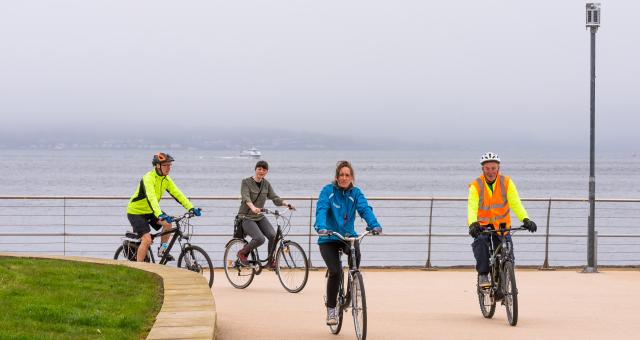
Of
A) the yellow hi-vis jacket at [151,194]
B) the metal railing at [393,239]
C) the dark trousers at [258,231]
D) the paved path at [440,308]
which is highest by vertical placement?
the yellow hi-vis jacket at [151,194]

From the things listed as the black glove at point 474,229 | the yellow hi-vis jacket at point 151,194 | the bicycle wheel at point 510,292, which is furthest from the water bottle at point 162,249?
the bicycle wheel at point 510,292

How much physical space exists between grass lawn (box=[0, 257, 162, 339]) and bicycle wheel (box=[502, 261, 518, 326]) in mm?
3182

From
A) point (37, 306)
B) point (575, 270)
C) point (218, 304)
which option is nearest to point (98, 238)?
point (575, 270)

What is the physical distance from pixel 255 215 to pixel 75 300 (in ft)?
15.4

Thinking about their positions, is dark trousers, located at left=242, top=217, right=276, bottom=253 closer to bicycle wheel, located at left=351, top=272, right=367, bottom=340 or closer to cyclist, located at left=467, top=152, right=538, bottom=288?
cyclist, located at left=467, top=152, right=538, bottom=288

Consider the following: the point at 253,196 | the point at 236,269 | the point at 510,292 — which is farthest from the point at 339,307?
the point at 236,269

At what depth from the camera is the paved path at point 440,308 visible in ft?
32.4

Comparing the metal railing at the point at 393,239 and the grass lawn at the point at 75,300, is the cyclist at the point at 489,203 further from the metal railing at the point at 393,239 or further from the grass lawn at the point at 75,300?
the metal railing at the point at 393,239

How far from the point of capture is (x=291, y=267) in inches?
535

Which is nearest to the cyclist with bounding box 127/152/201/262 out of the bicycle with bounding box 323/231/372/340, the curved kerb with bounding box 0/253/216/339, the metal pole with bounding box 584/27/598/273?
Answer: the curved kerb with bounding box 0/253/216/339

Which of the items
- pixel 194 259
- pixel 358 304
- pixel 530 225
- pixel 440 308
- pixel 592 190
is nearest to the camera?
pixel 358 304

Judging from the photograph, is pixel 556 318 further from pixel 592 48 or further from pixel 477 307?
pixel 592 48

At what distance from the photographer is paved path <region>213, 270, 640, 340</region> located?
989cm

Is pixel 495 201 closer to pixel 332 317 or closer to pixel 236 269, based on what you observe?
pixel 332 317
